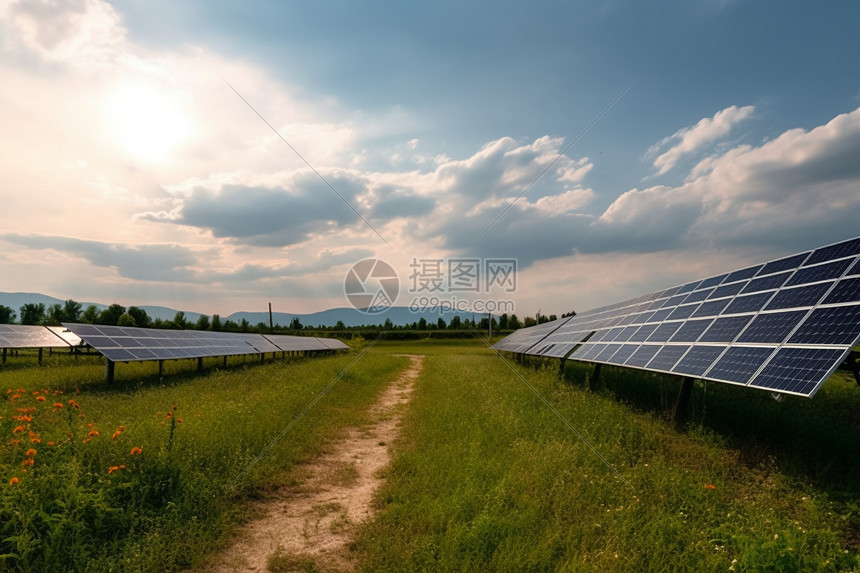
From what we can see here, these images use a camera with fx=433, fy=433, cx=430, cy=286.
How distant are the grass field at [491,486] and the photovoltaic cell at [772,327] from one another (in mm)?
2141

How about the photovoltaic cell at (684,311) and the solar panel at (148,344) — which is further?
the solar panel at (148,344)

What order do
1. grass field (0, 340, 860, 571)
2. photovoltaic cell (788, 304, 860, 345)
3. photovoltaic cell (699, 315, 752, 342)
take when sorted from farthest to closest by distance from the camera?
1. photovoltaic cell (699, 315, 752, 342)
2. photovoltaic cell (788, 304, 860, 345)
3. grass field (0, 340, 860, 571)

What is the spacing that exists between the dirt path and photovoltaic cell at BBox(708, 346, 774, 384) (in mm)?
7157

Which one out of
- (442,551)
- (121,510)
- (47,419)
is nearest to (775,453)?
(442,551)

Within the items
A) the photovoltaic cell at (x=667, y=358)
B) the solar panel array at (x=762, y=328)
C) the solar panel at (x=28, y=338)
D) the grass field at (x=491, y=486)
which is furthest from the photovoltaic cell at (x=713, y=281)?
the solar panel at (x=28, y=338)

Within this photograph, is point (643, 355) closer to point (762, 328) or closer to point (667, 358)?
point (667, 358)

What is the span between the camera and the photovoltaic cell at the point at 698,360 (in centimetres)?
947

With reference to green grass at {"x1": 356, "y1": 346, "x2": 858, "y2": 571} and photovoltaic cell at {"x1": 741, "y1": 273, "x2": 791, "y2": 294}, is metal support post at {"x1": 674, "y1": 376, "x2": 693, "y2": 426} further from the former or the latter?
photovoltaic cell at {"x1": 741, "y1": 273, "x2": 791, "y2": 294}

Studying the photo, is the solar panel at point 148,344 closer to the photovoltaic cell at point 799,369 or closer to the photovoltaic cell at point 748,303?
the photovoltaic cell at point 799,369

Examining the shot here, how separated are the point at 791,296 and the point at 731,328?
1.42 m

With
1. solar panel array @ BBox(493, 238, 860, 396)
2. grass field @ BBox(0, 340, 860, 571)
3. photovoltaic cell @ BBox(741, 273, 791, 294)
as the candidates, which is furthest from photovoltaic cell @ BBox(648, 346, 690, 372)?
photovoltaic cell @ BBox(741, 273, 791, 294)

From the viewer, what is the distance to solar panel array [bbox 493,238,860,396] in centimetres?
748

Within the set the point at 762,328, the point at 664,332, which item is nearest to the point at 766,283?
the point at 664,332

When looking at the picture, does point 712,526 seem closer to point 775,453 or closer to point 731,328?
point 775,453
